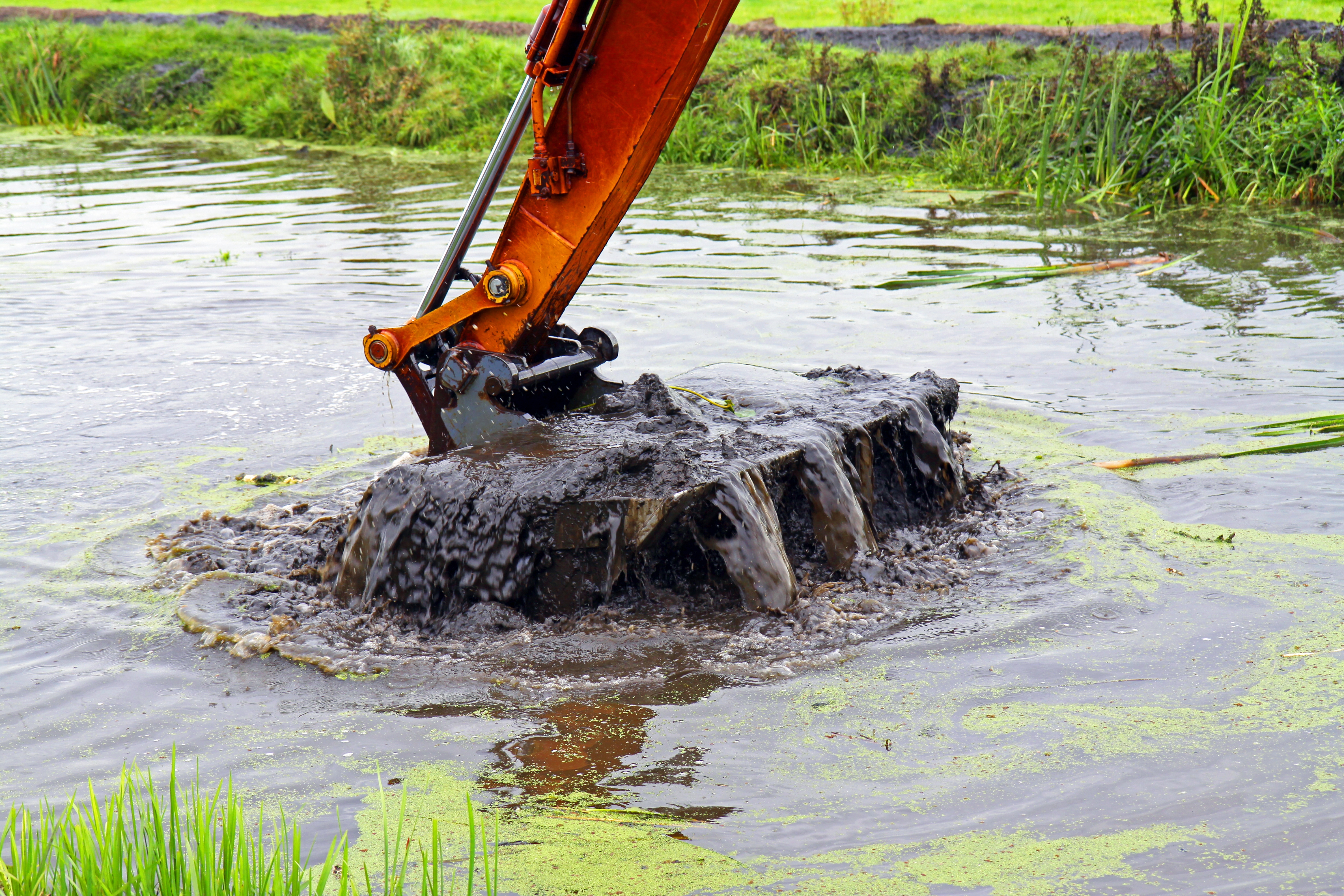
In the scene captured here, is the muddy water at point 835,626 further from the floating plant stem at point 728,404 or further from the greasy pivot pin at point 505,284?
the greasy pivot pin at point 505,284

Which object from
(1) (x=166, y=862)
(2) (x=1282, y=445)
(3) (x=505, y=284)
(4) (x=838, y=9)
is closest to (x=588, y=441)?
(3) (x=505, y=284)

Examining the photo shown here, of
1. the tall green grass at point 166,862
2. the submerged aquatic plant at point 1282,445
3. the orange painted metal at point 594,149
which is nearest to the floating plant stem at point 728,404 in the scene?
the orange painted metal at point 594,149

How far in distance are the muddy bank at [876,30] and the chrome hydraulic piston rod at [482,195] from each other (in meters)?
10.7

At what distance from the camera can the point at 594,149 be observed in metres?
4.59

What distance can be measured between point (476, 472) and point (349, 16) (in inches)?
723

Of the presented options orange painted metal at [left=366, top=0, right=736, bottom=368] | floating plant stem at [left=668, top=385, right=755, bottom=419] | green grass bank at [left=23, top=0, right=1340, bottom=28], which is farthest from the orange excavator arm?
green grass bank at [left=23, top=0, right=1340, bottom=28]

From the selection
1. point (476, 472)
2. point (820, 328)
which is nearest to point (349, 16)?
point (820, 328)

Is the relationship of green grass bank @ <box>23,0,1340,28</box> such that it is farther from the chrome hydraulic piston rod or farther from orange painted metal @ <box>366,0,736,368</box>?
the chrome hydraulic piston rod

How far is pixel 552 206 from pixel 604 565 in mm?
1454

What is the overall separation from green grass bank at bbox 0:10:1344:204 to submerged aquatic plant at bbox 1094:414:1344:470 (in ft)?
19.2

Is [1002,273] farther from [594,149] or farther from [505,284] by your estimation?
[505,284]

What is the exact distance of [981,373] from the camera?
23.6 ft

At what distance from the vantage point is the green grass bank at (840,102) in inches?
455

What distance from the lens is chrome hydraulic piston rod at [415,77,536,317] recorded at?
4.50 meters
